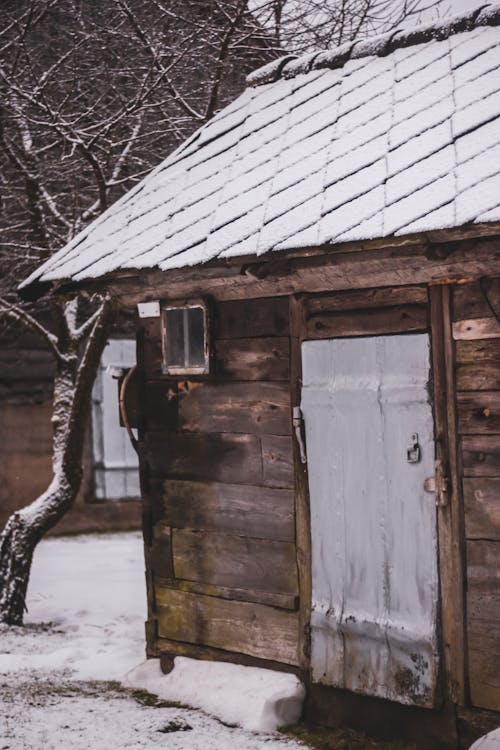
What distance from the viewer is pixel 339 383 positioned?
5176 mm

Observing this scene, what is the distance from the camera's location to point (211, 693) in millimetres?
5672

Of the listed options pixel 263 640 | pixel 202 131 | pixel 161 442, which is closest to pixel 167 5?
pixel 202 131

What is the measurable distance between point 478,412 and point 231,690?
7.99 ft

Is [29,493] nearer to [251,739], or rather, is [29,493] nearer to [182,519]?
[182,519]

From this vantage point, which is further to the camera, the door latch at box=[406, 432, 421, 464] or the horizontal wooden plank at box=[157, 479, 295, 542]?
the horizontal wooden plank at box=[157, 479, 295, 542]

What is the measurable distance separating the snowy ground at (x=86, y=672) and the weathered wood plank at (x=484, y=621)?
43.7 inches

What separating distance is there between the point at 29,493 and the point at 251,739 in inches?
291

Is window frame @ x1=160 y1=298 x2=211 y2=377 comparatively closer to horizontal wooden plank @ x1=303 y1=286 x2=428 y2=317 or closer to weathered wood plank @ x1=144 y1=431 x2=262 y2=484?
weathered wood plank @ x1=144 y1=431 x2=262 y2=484

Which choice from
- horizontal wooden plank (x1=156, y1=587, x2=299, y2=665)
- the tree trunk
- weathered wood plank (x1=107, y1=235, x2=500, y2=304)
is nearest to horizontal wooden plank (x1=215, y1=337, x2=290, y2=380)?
weathered wood plank (x1=107, y1=235, x2=500, y2=304)

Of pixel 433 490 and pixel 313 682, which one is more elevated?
pixel 433 490

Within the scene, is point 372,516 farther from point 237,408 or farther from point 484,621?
point 237,408

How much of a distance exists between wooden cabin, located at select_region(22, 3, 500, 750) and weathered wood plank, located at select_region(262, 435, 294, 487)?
0.04 feet

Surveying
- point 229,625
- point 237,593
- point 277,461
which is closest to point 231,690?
point 229,625

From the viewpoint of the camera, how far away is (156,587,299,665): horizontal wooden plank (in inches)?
216
